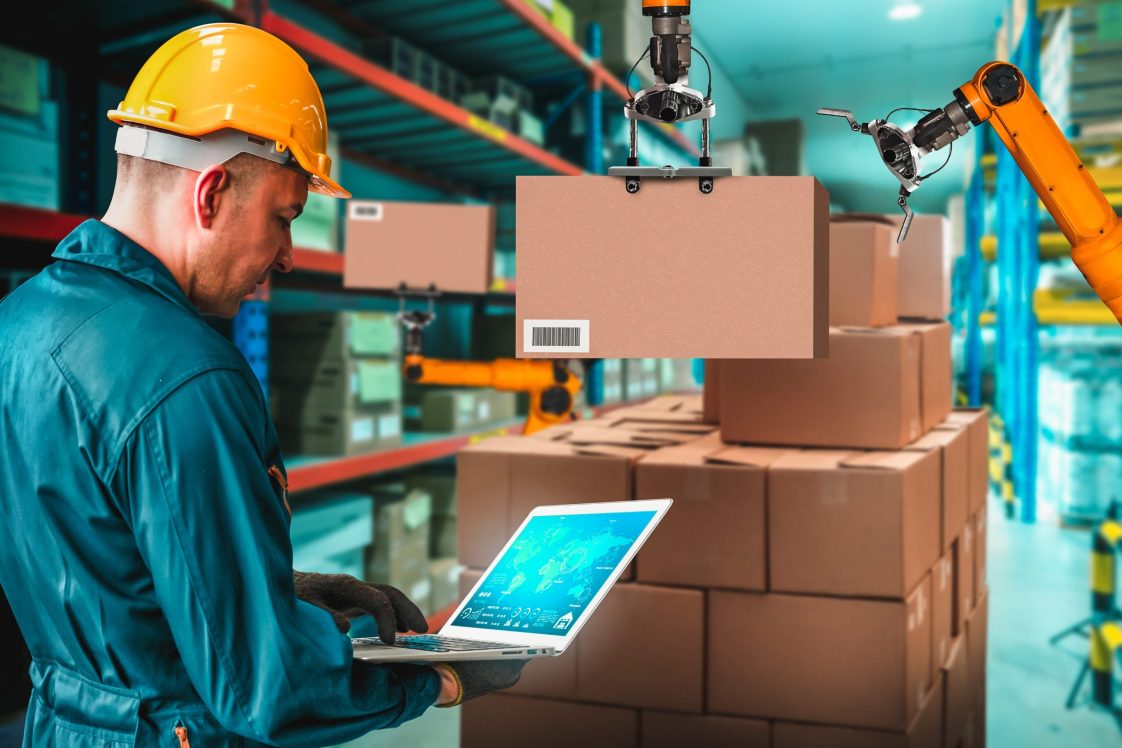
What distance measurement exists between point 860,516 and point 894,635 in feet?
0.79

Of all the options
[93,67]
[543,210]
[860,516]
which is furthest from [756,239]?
[93,67]

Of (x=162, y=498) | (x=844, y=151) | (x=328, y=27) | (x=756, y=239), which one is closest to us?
(x=162, y=498)

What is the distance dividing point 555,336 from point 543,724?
3.70 feet

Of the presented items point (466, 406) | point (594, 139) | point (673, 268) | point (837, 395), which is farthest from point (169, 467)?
point (594, 139)

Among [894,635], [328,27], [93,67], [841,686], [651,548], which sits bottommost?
[841,686]

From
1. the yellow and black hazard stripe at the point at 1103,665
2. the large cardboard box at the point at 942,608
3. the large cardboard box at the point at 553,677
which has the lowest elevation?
the yellow and black hazard stripe at the point at 1103,665

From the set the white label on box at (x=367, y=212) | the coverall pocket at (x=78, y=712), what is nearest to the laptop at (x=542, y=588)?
the coverall pocket at (x=78, y=712)

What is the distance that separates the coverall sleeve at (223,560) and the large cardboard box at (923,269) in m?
2.05

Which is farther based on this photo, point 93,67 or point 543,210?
point 93,67

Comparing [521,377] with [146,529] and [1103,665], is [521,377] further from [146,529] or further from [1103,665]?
[146,529]

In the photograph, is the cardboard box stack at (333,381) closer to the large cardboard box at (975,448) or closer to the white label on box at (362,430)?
the white label on box at (362,430)

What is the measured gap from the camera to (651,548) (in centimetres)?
183

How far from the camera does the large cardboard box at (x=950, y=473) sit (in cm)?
198

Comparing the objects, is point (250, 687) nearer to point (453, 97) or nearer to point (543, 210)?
point (543, 210)
